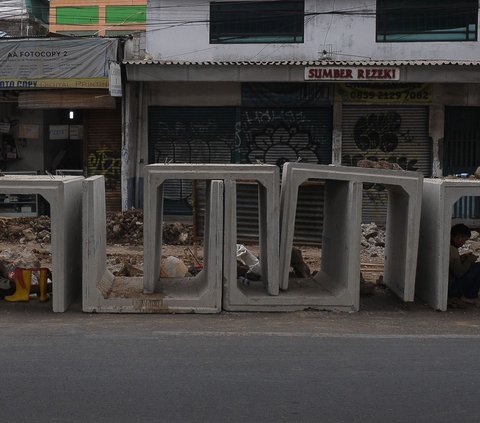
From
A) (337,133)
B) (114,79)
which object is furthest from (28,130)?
(337,133)

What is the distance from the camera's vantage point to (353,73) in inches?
625

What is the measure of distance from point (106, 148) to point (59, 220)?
11505 mm

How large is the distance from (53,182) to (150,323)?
175 cm

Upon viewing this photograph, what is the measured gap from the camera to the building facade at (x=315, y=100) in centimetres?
→ 1720

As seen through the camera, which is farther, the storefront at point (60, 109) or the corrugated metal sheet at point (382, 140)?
the corrugated metal sheet at point (382, 140)

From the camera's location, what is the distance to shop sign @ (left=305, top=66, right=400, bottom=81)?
1585cm

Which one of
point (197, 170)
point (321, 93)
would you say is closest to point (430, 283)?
point (197, 170)

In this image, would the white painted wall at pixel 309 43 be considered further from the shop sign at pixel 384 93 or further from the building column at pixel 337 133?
Answer: the building column at pixel 337 133

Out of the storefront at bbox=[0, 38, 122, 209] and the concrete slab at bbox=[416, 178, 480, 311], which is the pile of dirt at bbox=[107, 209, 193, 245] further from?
the concrete slab at bbox=[416, 178, 480, 311]

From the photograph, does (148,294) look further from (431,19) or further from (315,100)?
(431,19)

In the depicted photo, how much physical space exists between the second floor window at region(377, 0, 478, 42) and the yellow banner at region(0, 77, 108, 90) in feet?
22.5

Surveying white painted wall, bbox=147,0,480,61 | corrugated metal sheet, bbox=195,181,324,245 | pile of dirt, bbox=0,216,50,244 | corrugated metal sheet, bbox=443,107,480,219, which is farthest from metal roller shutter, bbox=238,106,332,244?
corrugated metal sheet, bbox=195,181,324,245

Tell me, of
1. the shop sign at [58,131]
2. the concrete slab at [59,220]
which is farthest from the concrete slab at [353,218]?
the shop sign at [58,131]

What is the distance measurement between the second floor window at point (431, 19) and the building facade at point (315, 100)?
0.02 meters
